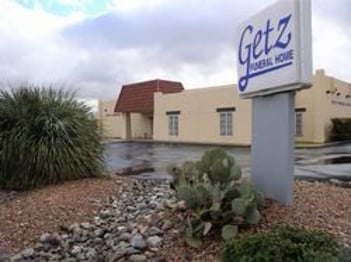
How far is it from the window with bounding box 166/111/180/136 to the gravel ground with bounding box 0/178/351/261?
30956mm

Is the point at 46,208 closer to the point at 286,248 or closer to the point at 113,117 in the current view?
the point at 286,248

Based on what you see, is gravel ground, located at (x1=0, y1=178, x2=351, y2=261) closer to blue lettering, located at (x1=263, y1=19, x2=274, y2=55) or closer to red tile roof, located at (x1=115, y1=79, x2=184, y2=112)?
blue lettering, located at (x1=263, y1=19, x2=274, y2=55)

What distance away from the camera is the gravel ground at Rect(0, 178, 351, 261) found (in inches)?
266

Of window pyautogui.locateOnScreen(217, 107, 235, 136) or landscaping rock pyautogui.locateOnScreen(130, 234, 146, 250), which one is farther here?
window pyautogui.locateOnScreen(217, 107, 235, 136)

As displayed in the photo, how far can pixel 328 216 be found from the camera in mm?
7016

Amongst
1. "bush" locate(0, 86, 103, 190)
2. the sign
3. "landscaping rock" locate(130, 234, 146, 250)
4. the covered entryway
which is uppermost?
the covered entryway

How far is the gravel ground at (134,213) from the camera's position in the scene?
266 inches

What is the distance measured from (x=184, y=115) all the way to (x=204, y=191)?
1368 inches

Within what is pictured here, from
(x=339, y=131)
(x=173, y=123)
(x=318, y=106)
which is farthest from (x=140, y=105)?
(x=339, y=131)

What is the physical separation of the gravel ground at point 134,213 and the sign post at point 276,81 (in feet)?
1.70

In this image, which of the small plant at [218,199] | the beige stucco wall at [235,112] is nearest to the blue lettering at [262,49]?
the small plant at [218,199]

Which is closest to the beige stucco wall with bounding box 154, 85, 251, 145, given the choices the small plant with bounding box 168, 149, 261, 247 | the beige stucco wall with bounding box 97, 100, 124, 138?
the beige stucco wall with bounding box 97, 100, 124, 138

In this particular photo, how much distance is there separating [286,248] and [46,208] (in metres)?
5.71

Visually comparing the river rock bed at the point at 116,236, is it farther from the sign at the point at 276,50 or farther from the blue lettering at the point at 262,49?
the blue lettering at the point at 262,49
